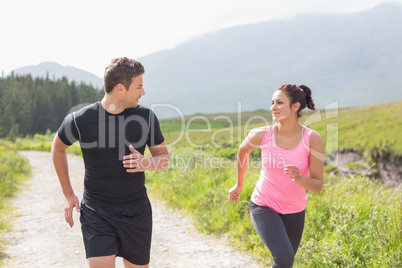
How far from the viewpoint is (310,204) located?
5797mm

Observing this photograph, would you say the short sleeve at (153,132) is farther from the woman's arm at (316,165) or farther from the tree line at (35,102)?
the tree line at (35,102)

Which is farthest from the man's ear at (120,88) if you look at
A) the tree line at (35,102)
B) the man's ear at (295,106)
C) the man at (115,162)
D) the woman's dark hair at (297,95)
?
the tree line at (35,102)

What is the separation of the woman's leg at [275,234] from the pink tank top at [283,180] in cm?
8

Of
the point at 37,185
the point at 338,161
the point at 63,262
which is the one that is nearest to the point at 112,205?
the point at 63,262

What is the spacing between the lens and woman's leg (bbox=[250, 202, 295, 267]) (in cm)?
304

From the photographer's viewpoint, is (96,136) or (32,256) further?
(32,256)

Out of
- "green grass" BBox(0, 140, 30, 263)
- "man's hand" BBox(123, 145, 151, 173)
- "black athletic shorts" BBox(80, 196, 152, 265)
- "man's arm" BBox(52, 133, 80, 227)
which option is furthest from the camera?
"green grass" BBox(0, 140, 30, 263)

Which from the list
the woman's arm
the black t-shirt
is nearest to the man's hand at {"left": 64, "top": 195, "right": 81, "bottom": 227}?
the black t-shirt

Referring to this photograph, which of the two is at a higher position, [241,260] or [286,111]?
[286,111]

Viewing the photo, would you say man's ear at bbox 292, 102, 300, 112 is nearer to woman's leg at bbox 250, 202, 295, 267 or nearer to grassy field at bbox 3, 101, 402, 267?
woman's leg at bbox 250, 202, 295, 267

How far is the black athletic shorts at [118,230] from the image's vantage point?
9.30 ft

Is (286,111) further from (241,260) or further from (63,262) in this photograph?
(63,262)

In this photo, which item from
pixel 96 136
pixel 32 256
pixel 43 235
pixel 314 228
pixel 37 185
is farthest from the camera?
pixel 37 185

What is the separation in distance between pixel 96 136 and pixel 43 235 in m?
4.77
